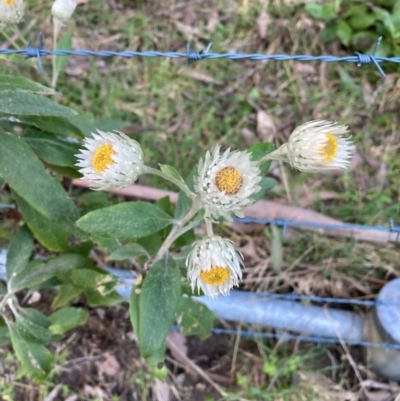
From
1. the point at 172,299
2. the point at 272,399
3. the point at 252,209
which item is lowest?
the point at 272,399

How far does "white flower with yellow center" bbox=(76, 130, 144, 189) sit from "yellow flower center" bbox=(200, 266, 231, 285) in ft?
1.02

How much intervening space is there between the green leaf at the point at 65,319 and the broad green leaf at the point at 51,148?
649mm

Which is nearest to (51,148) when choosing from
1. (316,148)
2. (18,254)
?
(18,254)

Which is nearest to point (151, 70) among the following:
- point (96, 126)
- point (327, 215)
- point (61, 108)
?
point (96, 126)

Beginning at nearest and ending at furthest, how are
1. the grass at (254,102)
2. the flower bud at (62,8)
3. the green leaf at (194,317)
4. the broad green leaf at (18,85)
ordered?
the broad green leaf at (18,85) → the flower bud at (62,8) → the green leaf at (194,317) → the grass at (254,102)

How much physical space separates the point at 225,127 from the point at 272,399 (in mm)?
1476

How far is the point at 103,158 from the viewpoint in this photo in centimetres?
135

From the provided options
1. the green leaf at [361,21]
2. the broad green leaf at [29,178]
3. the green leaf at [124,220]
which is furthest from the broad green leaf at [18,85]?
the green leaf at [361,21]

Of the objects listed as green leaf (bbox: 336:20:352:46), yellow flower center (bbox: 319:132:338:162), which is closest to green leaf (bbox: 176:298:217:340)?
yellow flower center (bbox: 319:132:338:162)

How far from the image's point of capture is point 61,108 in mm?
1531

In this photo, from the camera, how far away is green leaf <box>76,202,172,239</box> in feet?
4.67

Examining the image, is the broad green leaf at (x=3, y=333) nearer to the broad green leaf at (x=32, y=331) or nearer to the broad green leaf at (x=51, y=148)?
the broad green leaf at (x=32, y=331)

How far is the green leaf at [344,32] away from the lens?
3.14 metres

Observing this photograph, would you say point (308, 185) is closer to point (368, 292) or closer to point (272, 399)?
point (368, 292)
